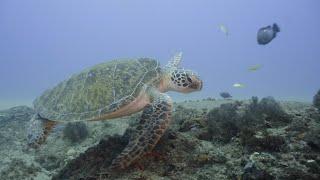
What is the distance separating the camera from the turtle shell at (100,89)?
5988 mm

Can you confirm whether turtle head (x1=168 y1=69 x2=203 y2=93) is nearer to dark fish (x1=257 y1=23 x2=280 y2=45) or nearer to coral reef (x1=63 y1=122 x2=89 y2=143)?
coral reef (x1=63 y1=122 x2=89 y2=143)

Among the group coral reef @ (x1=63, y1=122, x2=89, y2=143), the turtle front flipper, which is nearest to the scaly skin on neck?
the turtle front flipper

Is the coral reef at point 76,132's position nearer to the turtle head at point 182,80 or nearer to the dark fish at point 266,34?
the turtle head at point 182,80

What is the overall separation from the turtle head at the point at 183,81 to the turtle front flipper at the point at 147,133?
41.0 inches

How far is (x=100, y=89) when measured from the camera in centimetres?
620

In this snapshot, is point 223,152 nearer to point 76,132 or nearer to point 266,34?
point 76,132

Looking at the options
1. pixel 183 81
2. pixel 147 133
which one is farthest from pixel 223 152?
pixel 183 81

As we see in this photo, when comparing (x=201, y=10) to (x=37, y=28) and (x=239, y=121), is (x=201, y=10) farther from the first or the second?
(x=239, y=121)

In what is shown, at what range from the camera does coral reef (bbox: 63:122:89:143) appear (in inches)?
374

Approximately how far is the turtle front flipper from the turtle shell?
64cm

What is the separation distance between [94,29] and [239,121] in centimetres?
18679

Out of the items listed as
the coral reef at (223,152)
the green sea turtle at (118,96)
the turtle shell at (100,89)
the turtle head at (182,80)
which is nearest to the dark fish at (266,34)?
the coral reef at (223,152)

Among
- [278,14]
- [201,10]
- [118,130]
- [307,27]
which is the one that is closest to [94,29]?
[201,10]

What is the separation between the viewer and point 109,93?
Answer: 6.06 m
